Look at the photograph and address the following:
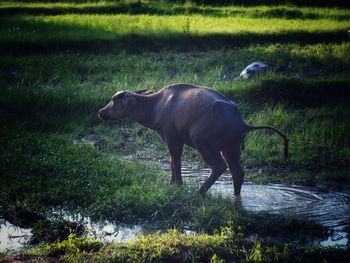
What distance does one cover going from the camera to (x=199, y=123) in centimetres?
750

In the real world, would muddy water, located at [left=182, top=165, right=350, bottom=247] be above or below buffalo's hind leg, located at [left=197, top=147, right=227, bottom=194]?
below

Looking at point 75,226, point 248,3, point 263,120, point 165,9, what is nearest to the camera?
point 75,226

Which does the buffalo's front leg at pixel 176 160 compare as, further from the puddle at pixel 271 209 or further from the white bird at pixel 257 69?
the white bird at pixel 257 69

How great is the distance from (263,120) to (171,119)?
9.48 ft

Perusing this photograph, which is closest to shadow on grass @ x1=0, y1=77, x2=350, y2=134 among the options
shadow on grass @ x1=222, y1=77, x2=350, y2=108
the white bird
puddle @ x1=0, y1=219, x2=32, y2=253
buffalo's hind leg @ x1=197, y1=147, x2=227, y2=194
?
shadow on grass @ x1=222, y1=77, x2=350, y2=108

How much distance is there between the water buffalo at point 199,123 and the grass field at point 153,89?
1.70 ft

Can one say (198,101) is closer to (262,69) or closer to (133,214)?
(133,214)

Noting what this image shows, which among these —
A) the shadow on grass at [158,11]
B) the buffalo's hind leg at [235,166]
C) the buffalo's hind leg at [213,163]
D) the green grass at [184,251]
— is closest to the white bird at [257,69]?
the buffalo's hind leg at [235,166]

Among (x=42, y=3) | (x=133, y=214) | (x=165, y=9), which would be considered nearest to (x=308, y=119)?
(x=133, y=214)

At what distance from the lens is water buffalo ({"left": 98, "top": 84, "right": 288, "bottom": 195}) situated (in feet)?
24.1

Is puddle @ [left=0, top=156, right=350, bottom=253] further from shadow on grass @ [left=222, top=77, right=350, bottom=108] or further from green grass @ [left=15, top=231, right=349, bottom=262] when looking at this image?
shadow on grass @ [left=222, top=77, right=350, bottom=108]

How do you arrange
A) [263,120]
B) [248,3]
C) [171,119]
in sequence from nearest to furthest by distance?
[171,119] < [263,120] < [248,3]

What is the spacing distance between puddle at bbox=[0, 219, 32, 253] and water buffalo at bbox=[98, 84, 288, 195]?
81.4 inches

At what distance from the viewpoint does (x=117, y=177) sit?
8164mm
